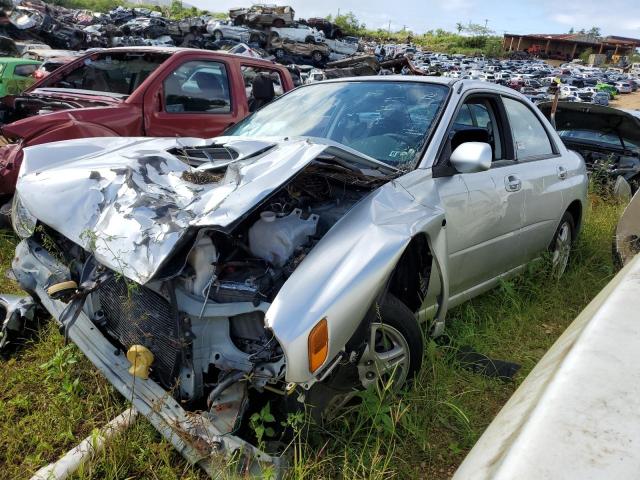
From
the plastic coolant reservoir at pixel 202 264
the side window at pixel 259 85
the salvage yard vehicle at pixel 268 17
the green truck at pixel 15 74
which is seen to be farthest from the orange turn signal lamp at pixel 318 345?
the salvage yard vehicle at pixel 268 17

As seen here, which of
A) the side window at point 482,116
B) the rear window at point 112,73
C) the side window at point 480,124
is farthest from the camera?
the rear window at point 112,73

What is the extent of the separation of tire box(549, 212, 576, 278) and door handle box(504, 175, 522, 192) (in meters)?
0.99

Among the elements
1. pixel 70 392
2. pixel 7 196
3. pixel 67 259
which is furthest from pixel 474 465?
pixel 7 196

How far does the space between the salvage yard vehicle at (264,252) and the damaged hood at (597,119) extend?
4.67 metres

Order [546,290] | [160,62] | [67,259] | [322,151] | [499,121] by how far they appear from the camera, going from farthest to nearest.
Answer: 1. [160,62]
2. [546,290]
3. [499,121]
4. [67,259]
5. [322,151]

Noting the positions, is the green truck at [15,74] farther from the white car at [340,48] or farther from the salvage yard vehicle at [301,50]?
the white car at [340,48]

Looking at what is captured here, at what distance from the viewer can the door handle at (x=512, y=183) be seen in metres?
3.24

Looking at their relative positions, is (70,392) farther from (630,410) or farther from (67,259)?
(630,410)

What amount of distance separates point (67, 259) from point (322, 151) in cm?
151

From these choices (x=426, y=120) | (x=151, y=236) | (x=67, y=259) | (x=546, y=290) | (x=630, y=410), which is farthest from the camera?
(x=546, y=290)

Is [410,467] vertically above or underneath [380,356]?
underneath

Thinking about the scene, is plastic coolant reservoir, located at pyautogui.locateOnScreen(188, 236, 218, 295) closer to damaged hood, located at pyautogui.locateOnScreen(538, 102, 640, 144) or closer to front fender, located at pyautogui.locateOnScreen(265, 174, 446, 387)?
front fender, located at pyautogui.locateOnScreen(265, 174, 446, 387)

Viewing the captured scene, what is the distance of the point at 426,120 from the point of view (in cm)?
295

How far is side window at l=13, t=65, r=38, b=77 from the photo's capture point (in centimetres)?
843
